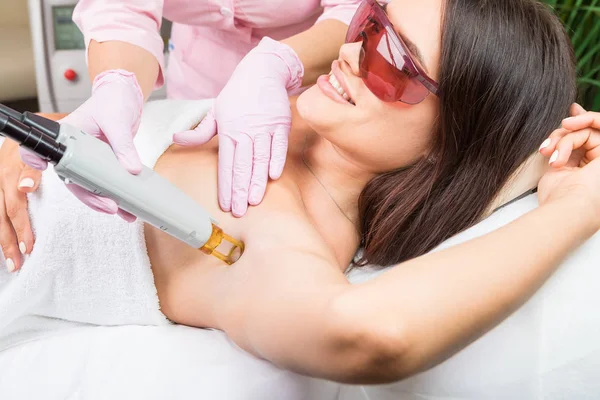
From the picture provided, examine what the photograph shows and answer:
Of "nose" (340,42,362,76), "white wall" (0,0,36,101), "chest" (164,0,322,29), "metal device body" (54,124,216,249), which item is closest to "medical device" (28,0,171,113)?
"white wall" (0,0,36,101)

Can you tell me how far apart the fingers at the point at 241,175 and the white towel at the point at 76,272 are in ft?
0.62

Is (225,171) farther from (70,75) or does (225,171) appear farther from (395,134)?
(70,75)

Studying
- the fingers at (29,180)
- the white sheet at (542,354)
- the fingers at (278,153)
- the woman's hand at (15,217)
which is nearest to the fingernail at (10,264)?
the woman's hand at (15,217)

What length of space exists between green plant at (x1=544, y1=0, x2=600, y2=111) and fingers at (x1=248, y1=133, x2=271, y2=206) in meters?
1.05

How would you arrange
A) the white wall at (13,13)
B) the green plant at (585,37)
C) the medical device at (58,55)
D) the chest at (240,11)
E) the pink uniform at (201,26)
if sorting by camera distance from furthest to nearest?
the white wall at (13,13) → the medical device at (58,55) → the green plant at (585,37) → the chest at (240,11) → the pink uniform at (201,26)

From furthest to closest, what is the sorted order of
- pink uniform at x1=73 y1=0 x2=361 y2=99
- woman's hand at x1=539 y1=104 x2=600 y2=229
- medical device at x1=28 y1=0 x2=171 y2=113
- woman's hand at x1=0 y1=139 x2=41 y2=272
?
1. medical device at x1=28 y1=0 x2=171 y2=113
2. pink uniform at x1=73 y1=0 x2=361 y2=99
3. woman's hand at x1=0 y1=139 x2=41 y2=272
4. woman's hand at x1=539 y1=104 x2=600 y2=229

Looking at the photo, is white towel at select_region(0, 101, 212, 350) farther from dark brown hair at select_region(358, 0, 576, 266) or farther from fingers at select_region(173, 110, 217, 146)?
dark brown hair at select_region(358, 0, 576, 266)

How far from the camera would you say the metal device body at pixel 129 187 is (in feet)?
2.29

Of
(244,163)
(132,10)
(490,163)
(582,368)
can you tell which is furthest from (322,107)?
(582,368)

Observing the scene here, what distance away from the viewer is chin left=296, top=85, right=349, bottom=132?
1061 mm

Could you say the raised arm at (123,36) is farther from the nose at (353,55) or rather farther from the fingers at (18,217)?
the nose at (353,55)

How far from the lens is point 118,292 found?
106 cm

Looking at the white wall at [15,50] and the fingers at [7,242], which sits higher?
the fingers at [7,242]

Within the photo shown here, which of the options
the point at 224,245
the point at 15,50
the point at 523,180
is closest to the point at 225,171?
the point at 224,245
